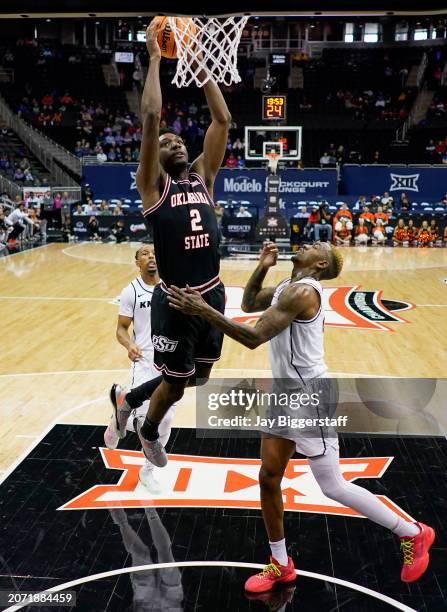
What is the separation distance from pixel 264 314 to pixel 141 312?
222 cm

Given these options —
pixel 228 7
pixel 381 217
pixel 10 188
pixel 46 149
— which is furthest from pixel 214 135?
pixel 46 149

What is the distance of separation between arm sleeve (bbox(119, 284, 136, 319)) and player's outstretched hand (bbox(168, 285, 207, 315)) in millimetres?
2214

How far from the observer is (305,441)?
4.06 meters

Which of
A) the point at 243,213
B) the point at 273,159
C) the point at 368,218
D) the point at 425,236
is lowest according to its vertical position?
the point at 425,236

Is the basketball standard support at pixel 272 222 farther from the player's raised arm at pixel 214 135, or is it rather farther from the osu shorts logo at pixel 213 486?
the player's raised arm at pixel 214 135

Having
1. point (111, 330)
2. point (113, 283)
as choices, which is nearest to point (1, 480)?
point (111, 330)

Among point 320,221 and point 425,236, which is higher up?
point 320,221

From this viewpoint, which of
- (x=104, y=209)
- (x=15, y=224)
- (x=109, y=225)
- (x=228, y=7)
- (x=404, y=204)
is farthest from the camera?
(x=104, y=209)

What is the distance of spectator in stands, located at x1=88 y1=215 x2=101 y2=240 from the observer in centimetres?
2350

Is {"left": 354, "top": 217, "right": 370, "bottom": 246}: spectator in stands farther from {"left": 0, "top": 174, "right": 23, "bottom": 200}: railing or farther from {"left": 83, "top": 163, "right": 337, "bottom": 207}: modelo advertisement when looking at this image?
{"left": 0, "top": 174, "right": 23, "bottom": 200}: railing

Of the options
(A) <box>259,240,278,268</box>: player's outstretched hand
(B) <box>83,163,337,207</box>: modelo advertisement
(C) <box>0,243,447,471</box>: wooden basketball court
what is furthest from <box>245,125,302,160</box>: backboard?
(A) <box>259,240,278,268</box>: player's outstretched hand

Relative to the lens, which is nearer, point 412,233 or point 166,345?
point 166,345

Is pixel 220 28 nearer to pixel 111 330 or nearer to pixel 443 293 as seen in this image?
pixel 111 330

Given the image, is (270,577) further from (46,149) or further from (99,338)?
(46,149)
